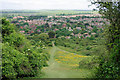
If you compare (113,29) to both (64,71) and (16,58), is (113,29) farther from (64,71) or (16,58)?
(64,71)

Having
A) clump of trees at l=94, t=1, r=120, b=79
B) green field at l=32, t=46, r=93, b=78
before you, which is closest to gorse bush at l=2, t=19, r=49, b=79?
green field at l=32, t=46, r=93, b=78

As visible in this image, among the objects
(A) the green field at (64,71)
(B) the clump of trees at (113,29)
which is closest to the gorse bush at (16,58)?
(A) the green field at (64,71)

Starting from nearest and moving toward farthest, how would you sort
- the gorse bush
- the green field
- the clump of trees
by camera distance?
the clump of trees → the gorse bush → the green field

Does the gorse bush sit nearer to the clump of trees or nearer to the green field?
the green field

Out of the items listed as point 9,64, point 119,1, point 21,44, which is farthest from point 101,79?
point 21,44

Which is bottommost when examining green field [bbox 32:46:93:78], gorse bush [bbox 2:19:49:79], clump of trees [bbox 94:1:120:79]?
green field [bbox 32:46:93:78]

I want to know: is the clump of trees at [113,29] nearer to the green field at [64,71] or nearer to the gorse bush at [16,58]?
the green field at [64,71]

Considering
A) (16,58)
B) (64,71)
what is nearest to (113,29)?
(16,58)

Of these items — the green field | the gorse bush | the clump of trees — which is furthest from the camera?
the green field

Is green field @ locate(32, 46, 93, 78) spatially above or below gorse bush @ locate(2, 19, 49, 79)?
below
